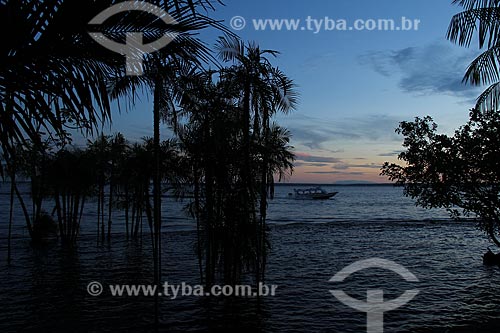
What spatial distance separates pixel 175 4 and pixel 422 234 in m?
47.1

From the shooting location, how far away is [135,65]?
3.51 meters
